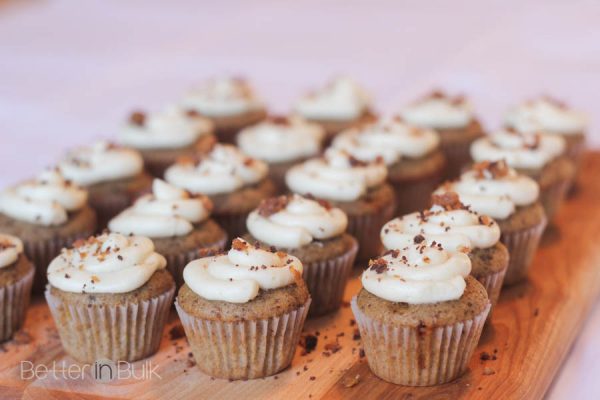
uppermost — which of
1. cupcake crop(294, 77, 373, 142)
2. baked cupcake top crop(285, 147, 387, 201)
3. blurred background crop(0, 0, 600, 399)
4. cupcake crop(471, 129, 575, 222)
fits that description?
cupcake crop(471, 129, 575, 222)

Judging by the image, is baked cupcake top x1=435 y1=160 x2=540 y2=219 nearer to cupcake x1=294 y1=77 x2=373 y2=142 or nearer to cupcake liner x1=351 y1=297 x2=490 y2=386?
cupcake liner x1=351 y1=297 x2=490 y2=386

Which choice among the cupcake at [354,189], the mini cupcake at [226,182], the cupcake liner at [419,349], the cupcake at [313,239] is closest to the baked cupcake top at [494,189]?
the cupcake at [354,189]

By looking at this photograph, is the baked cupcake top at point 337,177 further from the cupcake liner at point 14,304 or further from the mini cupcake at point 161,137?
the cupcake liner at point 14,304

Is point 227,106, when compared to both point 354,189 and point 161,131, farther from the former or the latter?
point 354,189

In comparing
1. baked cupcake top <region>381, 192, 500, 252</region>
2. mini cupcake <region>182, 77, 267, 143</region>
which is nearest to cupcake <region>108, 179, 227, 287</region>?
baked cupcake top <region>381, 192, 500, 252</region>

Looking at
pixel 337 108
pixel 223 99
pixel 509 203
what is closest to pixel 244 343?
pixel 509 203

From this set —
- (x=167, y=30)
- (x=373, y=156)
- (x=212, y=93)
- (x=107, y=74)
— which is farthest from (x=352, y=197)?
(x=167, y=30)
